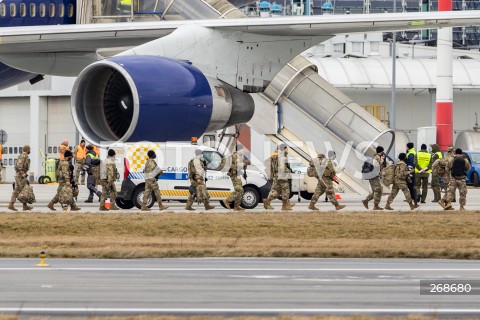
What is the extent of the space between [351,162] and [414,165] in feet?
5.42

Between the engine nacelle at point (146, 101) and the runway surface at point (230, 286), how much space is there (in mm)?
7868

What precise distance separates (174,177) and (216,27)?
12.2ft

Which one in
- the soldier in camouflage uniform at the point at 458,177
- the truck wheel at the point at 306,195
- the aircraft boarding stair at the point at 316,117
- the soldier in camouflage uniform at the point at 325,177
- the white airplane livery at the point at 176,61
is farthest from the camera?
the truck wheel at the point at 306,195

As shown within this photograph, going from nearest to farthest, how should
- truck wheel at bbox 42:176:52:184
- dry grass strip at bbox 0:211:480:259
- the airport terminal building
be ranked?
dry grass strip at bbox 0:211:480:259 → truck wheel at bbox 42:176:52:184 → the airport terminal building

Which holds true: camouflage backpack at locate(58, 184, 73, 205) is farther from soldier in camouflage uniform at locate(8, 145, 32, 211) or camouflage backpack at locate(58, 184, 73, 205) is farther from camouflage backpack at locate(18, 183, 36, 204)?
soldier in camouflage uniform at locate(8, 145, 32, 211)

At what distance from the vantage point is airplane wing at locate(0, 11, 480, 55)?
82.6 feet

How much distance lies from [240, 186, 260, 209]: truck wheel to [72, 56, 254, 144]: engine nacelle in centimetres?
239

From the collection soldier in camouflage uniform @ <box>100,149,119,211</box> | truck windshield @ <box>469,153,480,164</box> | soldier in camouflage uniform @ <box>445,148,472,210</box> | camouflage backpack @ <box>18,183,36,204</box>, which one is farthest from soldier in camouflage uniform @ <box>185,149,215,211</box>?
truck windshield @ <box>469,153,480,164</box>

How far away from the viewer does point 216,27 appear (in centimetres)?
2622

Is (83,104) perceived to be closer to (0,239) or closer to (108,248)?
(0,239)

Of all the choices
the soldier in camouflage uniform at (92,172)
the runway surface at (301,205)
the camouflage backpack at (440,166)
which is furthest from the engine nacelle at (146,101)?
the camouflage backpack at (440,166)

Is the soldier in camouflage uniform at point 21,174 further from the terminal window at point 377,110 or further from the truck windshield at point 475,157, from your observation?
the terminal window at point 377,110

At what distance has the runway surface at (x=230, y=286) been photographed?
39.0ft

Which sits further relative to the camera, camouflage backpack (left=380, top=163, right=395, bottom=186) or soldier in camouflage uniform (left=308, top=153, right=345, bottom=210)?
camouflage backpack (left=380, top=163, right=395, bottom=186)
